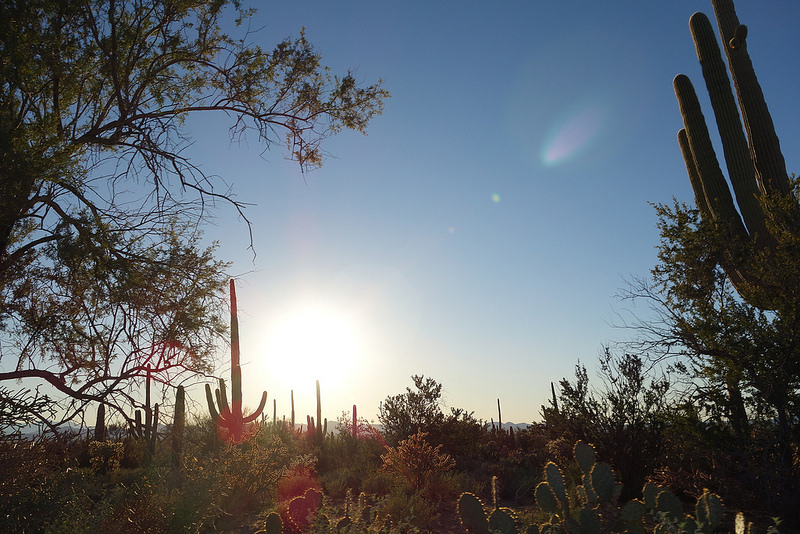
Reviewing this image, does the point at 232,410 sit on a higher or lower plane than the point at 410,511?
higher

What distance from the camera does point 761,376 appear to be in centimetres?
784

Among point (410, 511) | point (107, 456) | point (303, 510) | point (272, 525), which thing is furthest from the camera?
point (107, 456)

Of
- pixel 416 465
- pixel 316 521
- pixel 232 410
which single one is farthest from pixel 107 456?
pixel 316 521

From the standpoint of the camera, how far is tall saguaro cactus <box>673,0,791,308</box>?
36.9 feet

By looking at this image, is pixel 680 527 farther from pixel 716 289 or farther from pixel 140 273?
pixel 140 273

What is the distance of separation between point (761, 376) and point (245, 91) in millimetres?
9721

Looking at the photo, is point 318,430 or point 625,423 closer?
point 625,423

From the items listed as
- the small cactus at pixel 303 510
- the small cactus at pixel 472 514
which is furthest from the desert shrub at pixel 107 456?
the small cactus at pixel 472 514

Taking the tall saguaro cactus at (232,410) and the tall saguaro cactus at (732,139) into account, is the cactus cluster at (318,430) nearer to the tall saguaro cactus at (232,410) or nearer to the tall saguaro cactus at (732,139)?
the tall saguaro cactus at (232,410)

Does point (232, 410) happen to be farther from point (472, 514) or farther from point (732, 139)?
point (732, 139)

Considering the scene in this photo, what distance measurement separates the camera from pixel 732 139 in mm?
12070

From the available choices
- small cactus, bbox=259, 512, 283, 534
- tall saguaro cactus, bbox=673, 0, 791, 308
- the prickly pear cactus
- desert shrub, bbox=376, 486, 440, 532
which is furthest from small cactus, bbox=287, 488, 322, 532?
tall saguaro cactus, bbox=673, 0, 791, 308

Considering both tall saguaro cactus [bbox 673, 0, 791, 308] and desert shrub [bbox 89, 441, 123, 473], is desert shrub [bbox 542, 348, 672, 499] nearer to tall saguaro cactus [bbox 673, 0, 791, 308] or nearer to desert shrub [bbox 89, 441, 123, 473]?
tall saguaro cactus [bbox 673, 0, 791, 308]

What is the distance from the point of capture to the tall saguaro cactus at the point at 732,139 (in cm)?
1123
